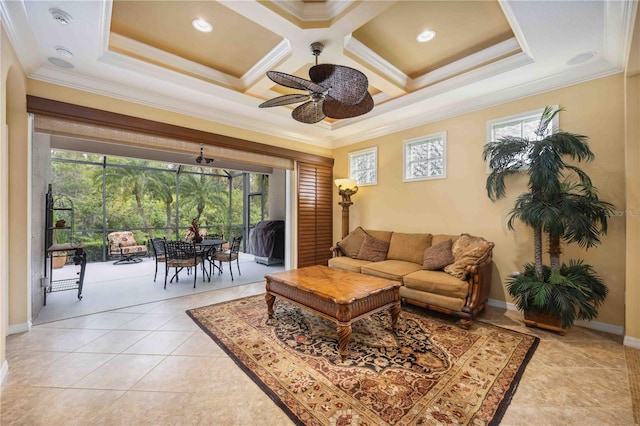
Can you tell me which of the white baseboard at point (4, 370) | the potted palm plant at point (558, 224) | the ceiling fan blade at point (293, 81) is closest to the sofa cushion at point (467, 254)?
the potted palm plant at point (558, 224)

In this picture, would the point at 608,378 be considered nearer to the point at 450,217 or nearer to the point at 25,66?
the point at 450,217

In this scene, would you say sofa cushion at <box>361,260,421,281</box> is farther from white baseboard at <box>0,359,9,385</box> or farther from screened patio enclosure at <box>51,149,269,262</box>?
screened patio enclosure at <box>51,149,269,262</box>

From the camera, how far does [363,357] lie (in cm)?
238

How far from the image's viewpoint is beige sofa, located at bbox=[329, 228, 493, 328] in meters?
3.01

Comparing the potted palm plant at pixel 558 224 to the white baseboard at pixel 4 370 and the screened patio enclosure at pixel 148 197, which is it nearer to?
the white baseboard at pixel 4 370

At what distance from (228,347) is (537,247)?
3.42m

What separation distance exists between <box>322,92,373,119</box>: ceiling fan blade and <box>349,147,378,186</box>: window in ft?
8.20

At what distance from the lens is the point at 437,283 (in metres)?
3.14

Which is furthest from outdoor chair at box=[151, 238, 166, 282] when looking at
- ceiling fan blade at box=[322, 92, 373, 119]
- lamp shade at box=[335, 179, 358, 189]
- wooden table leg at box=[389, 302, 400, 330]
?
wooden table leg at box=[389, 302, 400, 330]

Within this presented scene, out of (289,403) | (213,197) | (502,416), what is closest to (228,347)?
(289,403)

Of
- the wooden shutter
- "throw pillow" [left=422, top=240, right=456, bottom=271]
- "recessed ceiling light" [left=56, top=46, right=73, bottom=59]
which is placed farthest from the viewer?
the wooden shutter

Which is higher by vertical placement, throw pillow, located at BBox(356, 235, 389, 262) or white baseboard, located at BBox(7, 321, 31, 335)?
throw pillow, located at BBox(356, 235, 389, 262)

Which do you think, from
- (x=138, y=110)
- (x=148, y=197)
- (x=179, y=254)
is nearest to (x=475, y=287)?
(x=179, y=254)

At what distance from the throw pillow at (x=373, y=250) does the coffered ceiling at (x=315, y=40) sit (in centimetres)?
218
